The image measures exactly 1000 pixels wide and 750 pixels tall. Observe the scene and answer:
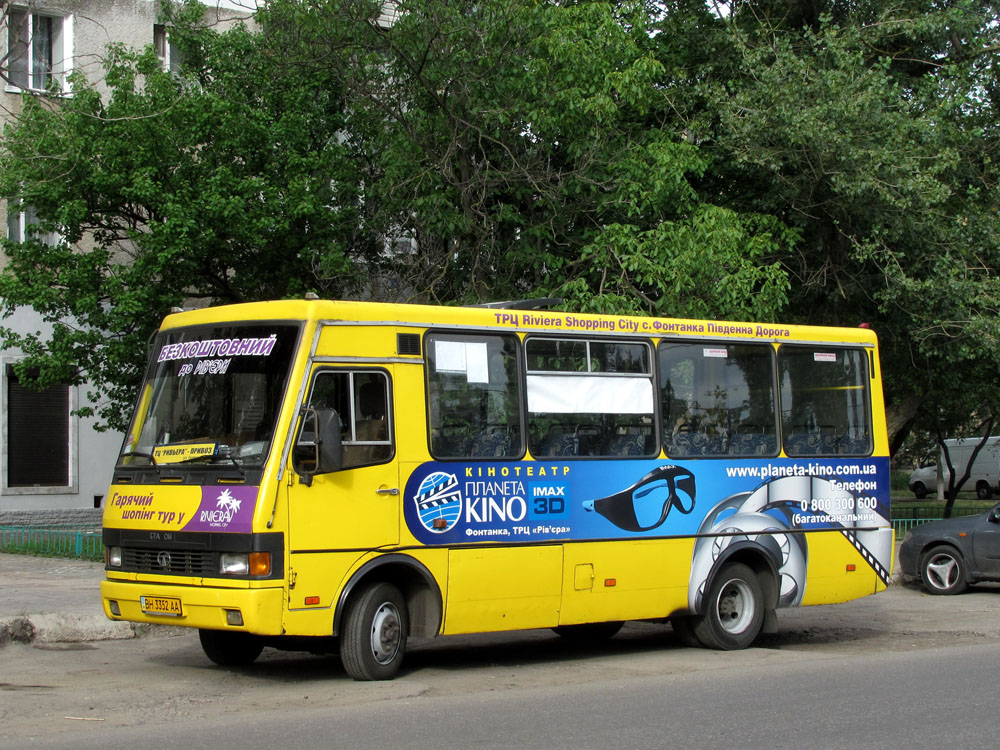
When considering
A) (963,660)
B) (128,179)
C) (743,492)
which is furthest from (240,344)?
(128,179)

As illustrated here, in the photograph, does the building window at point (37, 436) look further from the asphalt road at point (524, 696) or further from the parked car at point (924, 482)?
the parked car at point (924, 482)

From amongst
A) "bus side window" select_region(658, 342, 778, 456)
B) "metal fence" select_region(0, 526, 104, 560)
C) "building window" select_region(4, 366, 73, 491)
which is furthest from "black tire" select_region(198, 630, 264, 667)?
"building window" select_region(4, 366, 73, 491)

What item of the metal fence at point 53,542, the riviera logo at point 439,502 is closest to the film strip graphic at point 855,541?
the riviera logo at point 439,502

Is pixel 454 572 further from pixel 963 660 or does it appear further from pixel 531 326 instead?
pixel 963 660

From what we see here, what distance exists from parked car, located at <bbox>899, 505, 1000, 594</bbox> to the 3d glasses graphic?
22.4ft

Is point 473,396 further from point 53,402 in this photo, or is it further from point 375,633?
point 53,402

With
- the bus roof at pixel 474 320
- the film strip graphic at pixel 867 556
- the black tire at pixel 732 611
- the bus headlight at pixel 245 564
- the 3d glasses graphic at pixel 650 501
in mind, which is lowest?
the black tire at pixel 732 611

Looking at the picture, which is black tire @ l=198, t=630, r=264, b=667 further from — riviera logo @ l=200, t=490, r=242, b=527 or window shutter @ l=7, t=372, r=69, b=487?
window shutter @ l=7, t=372, r=69, b=487

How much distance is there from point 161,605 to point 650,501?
13.8 ft

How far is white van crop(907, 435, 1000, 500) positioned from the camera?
52.8m

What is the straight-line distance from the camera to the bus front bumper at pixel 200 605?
331 inches

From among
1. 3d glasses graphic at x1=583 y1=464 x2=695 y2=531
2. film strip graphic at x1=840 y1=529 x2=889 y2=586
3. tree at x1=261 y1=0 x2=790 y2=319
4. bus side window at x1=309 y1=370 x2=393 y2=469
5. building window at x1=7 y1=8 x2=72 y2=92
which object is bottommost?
film strip graphic at x1=840 y1=529 x2=889 y2=586

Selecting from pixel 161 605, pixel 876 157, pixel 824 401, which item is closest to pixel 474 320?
pixel 161 605

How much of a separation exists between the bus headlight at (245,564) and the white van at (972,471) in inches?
1785
